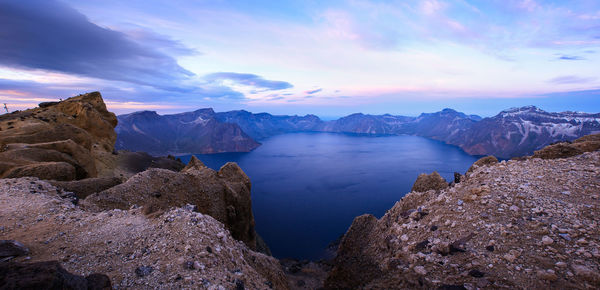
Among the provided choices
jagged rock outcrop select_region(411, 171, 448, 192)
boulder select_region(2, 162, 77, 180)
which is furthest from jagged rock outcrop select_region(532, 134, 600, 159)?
boulder select_region(2, 162, 77, 180)

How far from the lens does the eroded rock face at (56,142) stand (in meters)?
13.3

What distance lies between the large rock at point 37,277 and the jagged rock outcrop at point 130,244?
1.37 meters

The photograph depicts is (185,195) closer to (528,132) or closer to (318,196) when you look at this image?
(318,196)

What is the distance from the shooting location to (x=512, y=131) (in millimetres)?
176625

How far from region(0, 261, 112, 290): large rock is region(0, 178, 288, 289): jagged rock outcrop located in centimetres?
137

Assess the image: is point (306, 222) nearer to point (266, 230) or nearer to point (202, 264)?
point (266, 230)

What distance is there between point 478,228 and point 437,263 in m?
2.08

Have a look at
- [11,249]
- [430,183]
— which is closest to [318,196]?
[430,183]

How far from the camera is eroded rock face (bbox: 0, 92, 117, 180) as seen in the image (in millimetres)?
13344

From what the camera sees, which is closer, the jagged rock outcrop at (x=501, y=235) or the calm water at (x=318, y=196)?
the jagged rock outcrop at (x=501, y=235)

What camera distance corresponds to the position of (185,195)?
15.9 metres

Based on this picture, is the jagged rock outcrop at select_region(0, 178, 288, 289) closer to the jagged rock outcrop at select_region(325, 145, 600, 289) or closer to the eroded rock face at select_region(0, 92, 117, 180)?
the eroded rock face at select_region(0, 92, 117, 180)

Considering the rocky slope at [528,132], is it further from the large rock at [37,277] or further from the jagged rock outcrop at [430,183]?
the large rock at [37,277]

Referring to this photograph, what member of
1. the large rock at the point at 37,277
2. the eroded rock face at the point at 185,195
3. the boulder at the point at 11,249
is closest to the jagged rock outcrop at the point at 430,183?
the eroded rock face at the point at 185,195
